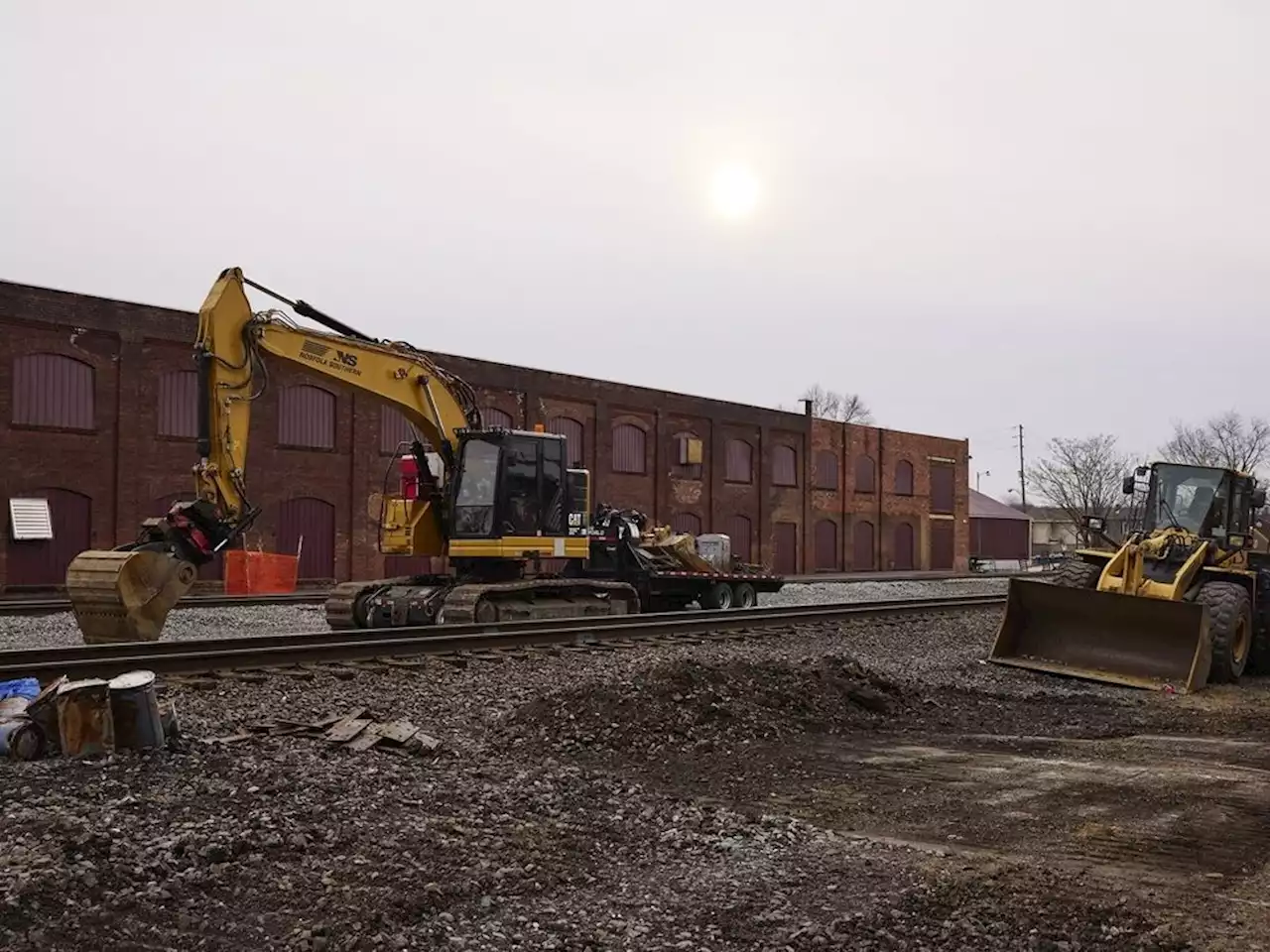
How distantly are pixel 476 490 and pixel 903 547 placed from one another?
42633 millimetres

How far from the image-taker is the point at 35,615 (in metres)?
19.0

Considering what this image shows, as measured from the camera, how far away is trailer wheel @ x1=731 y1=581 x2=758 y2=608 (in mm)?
24047

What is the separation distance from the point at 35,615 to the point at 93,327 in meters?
12.3

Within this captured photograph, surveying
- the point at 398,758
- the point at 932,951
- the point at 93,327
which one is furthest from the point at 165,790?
the point at 93,327

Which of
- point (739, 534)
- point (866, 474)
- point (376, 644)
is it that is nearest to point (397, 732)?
point (376, 644)

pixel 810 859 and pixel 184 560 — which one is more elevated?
pixel 184 560

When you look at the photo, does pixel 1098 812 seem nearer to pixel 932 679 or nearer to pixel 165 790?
pixel 165 790

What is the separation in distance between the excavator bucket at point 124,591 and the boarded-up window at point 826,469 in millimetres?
41759

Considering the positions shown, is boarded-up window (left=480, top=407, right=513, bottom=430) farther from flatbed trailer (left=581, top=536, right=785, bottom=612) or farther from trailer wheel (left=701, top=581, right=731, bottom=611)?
trailer wheel (left=701, top=581, right=731, bottom=611)

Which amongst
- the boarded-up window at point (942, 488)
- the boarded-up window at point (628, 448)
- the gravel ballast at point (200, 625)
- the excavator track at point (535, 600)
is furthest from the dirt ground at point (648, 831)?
the boarded-up window at point (942, 488)

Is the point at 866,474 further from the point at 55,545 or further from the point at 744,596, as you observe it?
the point at 55,545

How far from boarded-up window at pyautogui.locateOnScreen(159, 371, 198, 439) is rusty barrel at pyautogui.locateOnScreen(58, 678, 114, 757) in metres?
25.0

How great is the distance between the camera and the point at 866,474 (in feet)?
181

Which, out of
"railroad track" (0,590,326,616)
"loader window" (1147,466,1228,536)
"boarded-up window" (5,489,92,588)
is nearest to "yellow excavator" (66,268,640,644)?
"railroad track" (0,590,326,616)
